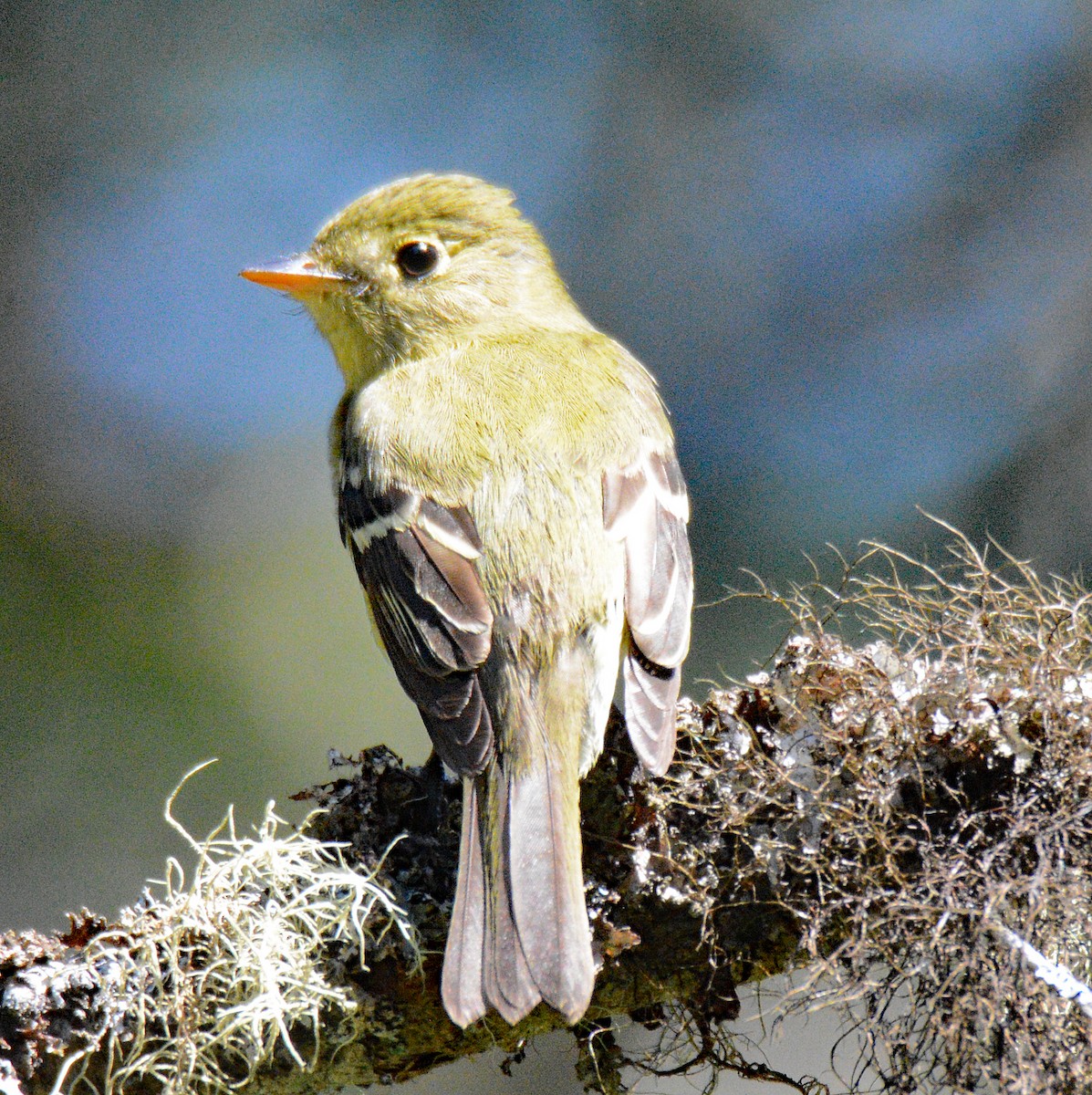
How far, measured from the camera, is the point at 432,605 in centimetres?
266

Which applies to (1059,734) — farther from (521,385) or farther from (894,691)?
(521,385)

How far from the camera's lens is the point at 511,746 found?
95.3 inches

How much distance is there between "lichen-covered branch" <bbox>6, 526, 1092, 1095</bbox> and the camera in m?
1.98

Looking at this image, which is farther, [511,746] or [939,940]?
[511,746]

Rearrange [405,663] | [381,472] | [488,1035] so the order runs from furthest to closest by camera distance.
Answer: [381,472] → [405,663] → [488,1035]

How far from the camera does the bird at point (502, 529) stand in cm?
218

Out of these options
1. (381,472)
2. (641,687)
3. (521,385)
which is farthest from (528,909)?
(521,385)

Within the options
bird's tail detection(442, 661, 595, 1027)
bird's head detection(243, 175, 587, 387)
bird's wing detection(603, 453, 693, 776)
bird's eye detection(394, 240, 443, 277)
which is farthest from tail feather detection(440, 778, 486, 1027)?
bird's eye detection(394, 240, 443, 277)

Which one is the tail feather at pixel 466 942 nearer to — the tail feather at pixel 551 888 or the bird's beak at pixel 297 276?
the tail feather at pixel 551 888

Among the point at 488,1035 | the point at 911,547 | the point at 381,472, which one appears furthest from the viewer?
the point at 911,547

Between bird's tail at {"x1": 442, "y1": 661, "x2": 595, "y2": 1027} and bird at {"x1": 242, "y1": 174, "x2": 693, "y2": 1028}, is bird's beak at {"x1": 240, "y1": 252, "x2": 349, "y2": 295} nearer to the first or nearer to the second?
bird at {"x1": 242, "y1": 174, "x2": 693, "y2": 1028}

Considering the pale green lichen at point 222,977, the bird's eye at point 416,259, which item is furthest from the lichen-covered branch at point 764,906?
the bird's eye at point 416,259

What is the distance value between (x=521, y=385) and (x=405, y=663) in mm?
890

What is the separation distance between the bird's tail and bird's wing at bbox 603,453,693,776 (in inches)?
7.5
